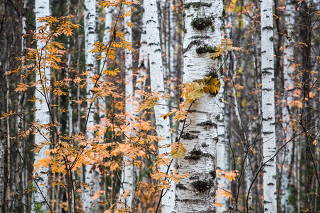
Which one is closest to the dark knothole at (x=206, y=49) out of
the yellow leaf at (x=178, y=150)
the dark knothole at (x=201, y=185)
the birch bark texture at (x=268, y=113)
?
the yellow leaf at (x=178, y=150)

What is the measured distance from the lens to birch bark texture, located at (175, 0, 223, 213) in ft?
7.66

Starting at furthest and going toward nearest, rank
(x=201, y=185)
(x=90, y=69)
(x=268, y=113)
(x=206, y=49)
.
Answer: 1. (x=90, y=69)
2. (x=268, y=113)
3. (x=206, y=49)
4. (x=201, y=185)

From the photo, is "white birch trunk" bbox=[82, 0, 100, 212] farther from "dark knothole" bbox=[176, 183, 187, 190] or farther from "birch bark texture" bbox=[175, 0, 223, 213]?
"dark knothole" bbox=[176, 183, 187, 190]

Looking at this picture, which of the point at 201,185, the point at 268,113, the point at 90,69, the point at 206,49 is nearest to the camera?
the point at 201,185

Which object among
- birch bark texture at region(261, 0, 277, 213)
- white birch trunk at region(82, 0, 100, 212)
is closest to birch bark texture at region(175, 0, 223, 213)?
birch bark texture at region(261, 0, 277, 213)

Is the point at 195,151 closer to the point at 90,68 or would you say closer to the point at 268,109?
the point at 268,109

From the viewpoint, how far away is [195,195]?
7.63 feet

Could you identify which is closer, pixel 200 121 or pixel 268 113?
pixel 200 121

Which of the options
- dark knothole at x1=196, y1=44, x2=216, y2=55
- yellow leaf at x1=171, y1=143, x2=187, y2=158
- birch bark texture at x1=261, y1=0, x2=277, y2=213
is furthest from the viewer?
birch bark texture at x1=261, y1=0, x2=277, y2=213

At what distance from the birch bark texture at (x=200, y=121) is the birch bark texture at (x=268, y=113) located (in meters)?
2.77

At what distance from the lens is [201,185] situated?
2332 mm

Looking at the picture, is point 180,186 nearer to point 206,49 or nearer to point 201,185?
point 201,185

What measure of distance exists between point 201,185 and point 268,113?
121 inches

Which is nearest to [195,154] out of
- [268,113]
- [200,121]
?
[200,121]
